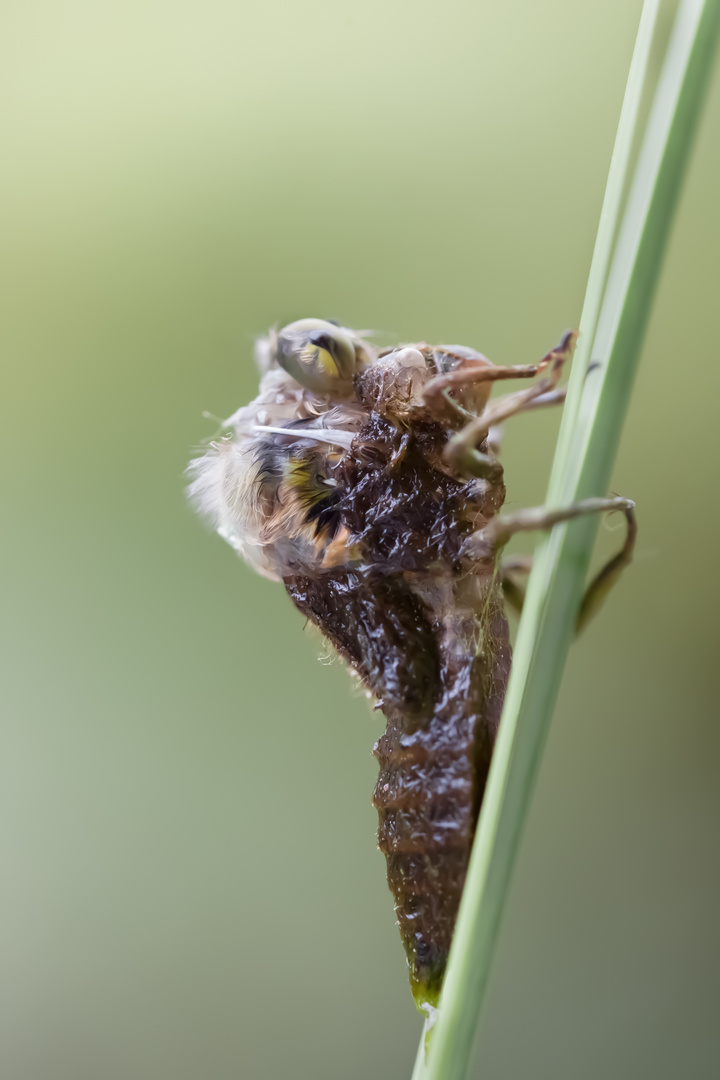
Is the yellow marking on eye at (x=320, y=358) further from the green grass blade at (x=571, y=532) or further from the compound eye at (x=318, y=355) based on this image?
the green grass blade at (x=571, y=532)

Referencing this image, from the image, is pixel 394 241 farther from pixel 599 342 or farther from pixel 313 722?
pixel 599 342

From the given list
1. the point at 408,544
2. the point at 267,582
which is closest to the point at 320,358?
the point at 408,544

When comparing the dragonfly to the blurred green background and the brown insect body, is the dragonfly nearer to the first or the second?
the brown insect body

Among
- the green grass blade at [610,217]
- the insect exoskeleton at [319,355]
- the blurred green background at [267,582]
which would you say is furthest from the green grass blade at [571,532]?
the blurred green background at [267,582]

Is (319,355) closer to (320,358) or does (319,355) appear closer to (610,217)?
(320,358)

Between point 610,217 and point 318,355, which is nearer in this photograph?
point 610,217

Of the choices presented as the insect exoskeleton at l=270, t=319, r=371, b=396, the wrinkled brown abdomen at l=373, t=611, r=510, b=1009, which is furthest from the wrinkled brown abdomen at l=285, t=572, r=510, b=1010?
the insect exoskeleton at l=270, t=319, r=371, b=396

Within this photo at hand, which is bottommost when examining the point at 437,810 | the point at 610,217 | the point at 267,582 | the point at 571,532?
the point at 267,582
